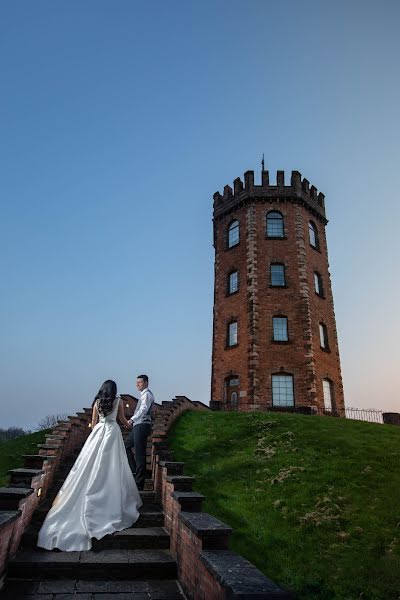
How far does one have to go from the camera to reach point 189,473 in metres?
10.6

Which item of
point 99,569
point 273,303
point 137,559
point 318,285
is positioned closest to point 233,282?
point 273,303

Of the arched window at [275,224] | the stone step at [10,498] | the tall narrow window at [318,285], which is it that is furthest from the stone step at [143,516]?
the arched window at [275,224]

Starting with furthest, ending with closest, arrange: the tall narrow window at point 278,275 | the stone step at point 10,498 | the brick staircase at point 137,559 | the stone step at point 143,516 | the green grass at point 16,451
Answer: the tall narrow window at point 278,275 < the green grass at point 16,451 < the stone step at point 143,516 < the stone step at point 10,498 < the brick staircase at point 137,559

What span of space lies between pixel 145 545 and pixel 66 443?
15.8 feet

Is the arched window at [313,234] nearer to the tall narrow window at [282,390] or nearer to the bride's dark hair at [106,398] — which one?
the tall narrow window at [282,390]

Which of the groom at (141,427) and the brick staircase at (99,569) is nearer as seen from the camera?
the brick staircase at (99,569)

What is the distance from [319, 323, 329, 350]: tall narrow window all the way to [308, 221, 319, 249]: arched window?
5875 millimetres

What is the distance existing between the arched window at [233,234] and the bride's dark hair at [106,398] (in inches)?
881

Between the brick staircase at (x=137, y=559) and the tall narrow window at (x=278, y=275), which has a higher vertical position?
the tall narrow window at (x=278, y=275)

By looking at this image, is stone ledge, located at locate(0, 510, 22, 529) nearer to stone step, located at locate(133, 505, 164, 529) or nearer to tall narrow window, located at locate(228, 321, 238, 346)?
stone step, located at locate(133, 505, 164, 529)

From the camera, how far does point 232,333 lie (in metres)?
26.4

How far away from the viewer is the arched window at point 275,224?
90.4 feet

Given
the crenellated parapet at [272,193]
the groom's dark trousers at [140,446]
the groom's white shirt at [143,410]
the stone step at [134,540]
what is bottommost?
the stone step at [134,540]

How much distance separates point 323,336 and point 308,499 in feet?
62.6
